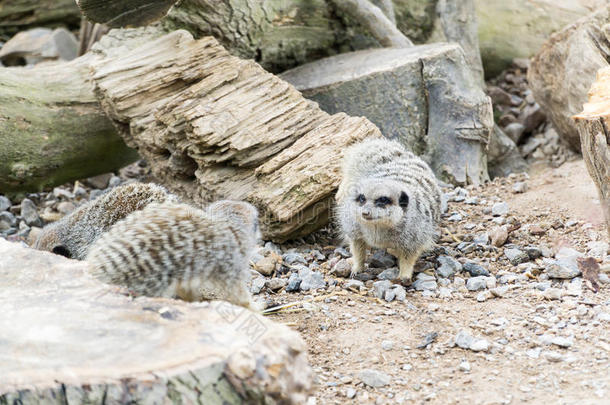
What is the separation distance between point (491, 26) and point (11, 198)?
5.07 meters

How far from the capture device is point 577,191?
460 cm

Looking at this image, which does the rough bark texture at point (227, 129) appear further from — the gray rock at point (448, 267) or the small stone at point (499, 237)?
the small stone at point (499, 237)

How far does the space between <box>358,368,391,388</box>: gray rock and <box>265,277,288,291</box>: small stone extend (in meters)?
1.15

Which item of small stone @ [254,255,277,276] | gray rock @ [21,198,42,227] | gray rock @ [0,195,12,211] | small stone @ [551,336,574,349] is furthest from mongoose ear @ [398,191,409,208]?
gray rock @ [0,195,12,211]

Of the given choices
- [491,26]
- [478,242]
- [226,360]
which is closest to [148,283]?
[226,360]

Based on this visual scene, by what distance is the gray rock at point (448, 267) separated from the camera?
3807 mm

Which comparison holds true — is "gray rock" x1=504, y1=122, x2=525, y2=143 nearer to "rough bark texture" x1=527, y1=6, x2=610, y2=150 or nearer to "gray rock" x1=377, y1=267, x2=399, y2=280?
"rough bark texture" x1=527, y1=6, x2=610, y2=150

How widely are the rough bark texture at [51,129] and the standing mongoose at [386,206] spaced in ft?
7.51

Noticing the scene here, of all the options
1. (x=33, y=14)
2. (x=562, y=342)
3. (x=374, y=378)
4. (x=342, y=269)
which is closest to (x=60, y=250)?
(x=342, y=269)

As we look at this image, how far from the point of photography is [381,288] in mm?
3611

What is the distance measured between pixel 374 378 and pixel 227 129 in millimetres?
2252

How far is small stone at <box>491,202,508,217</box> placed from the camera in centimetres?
456

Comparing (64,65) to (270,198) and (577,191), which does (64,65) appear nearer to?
(270,198)

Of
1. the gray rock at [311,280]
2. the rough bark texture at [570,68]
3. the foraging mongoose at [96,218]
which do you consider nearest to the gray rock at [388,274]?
the gray rock at [311,280]
